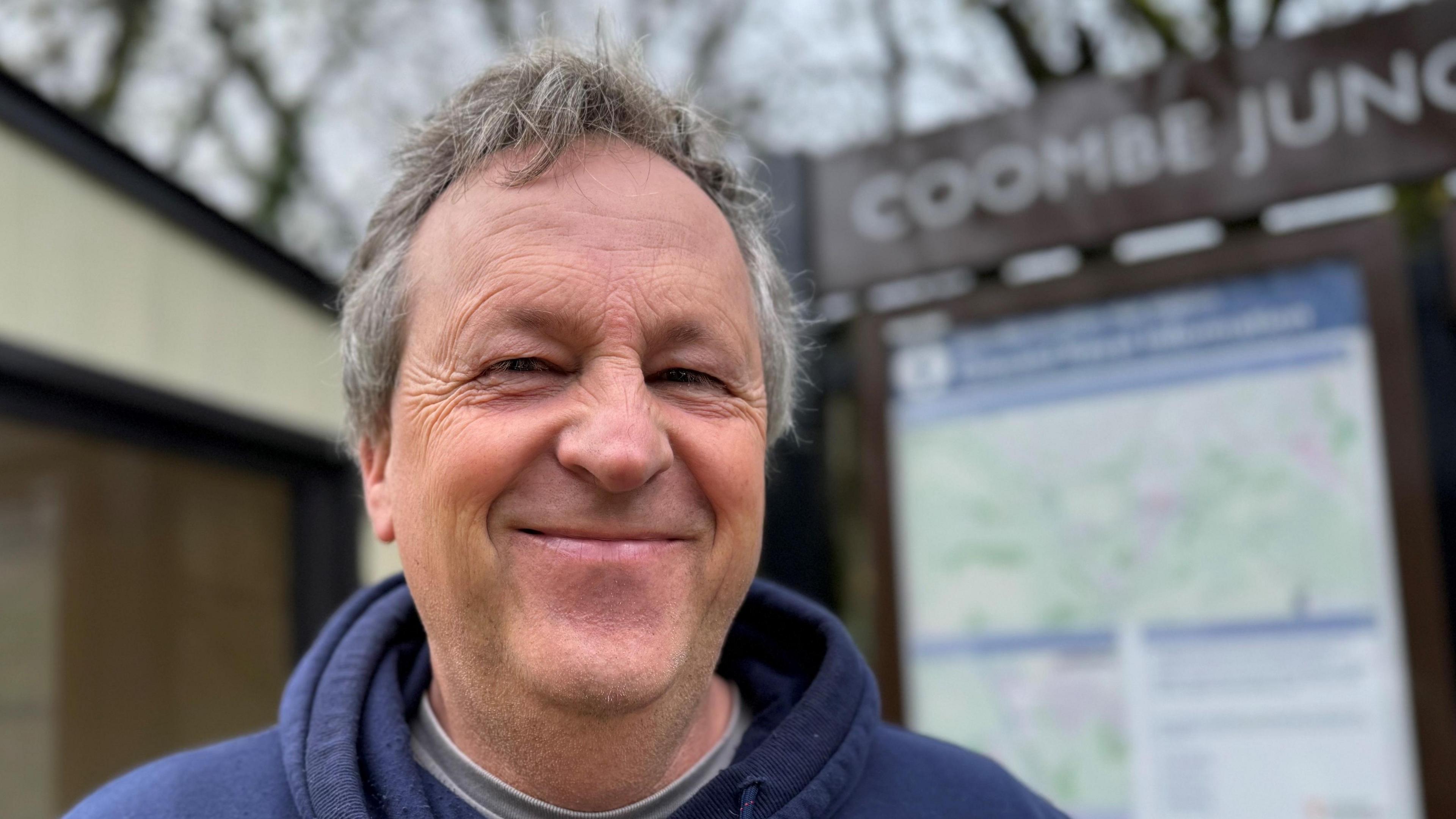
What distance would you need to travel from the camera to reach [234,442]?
4.91 meters

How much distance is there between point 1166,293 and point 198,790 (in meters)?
2.43

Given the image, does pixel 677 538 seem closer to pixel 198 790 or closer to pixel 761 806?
pixel 761 806

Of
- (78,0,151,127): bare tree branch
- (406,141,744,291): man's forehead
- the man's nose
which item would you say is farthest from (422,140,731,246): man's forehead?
(78,0,151,127): bare tree branch

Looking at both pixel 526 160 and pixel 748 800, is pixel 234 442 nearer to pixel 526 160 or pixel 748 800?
pixel 526 160

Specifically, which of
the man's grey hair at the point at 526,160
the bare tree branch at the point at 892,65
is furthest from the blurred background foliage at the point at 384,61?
the man's grey hair at the point at 526,160

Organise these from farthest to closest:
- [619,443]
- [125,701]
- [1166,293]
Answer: [125,701] < [1166,293] < [619,443]

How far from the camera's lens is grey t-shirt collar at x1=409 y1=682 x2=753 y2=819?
1.43 m

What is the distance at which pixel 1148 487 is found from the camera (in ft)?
9.53

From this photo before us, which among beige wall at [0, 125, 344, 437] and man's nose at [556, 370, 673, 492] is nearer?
man's nose at [556, 370, 673, 492]

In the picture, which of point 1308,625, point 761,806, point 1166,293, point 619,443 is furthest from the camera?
point 1166,293

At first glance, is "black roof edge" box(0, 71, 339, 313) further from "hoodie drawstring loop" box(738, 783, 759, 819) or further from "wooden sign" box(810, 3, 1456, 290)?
"hoodie drawstring loop" box(738, 783, 759, 819)

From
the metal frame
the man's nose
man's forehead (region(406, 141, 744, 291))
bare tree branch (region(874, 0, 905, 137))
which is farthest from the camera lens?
bare tree branch (region(874, 0, 905, 137))

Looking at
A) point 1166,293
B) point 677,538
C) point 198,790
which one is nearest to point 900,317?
point 1166,293

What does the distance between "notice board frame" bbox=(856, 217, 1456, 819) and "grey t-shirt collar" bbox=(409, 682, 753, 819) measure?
65.9 inches
